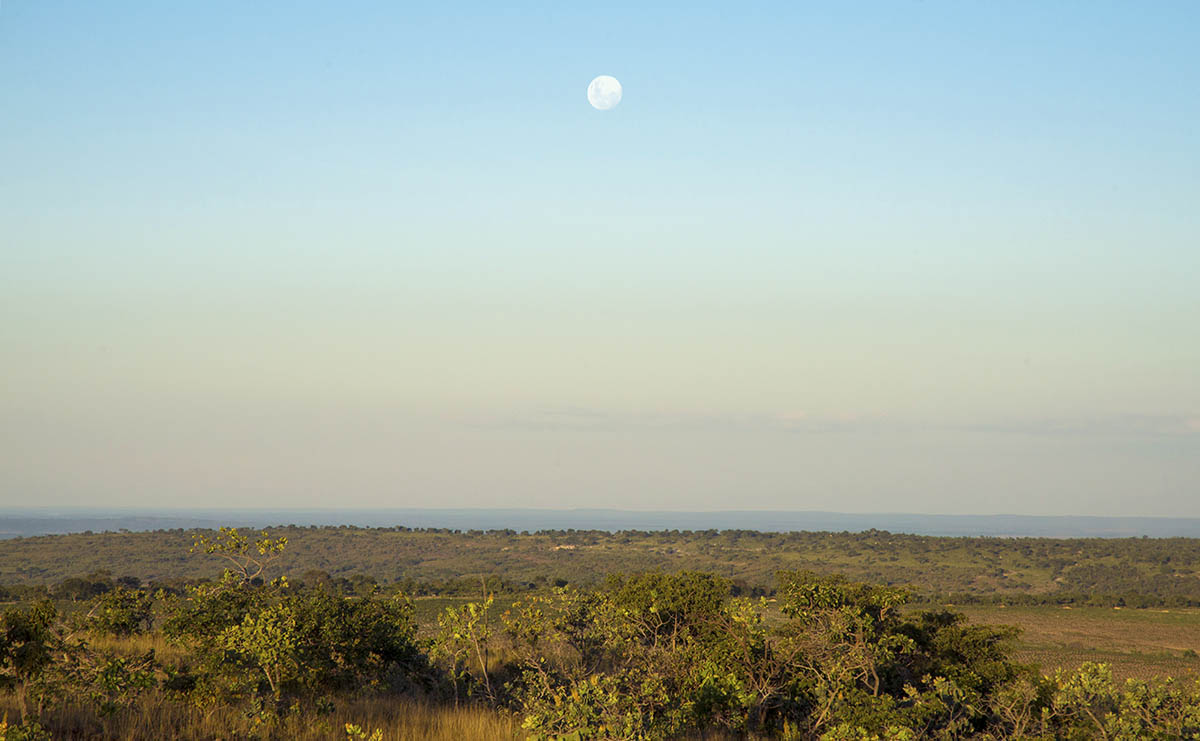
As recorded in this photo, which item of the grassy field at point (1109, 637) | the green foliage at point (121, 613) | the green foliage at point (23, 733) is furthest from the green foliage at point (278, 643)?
the grassy field at point (1109, 637)

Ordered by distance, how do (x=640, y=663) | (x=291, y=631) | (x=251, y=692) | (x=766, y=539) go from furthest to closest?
1. (x=766, y=539)
2. (x=640, y=663)
3. (x=291, y=631)
4. (x=251, y=692)

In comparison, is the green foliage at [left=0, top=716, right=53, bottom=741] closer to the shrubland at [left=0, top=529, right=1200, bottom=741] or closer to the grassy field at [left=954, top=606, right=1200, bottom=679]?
the shrubland at [left=0, top=529, right=1200, bottom=741]

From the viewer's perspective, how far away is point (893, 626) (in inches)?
614

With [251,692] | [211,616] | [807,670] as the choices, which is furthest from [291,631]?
[807,670]

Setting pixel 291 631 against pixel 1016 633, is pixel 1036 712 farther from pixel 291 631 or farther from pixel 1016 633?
pixel 291 631

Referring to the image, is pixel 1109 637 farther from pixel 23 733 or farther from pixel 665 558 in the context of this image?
pixel 23 733

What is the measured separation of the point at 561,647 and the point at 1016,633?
336 inches

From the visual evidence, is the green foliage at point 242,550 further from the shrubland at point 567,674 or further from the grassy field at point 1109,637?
the grassy field at point 1109,637

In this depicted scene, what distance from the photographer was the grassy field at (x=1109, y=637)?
39.6 metres

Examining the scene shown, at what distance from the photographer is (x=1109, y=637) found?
4997 centimetres

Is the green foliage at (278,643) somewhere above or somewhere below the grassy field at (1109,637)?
above

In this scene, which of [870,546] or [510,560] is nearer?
[510,560]

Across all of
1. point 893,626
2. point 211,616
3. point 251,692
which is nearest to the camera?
point 251,692

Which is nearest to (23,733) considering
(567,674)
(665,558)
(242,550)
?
(242,550)
